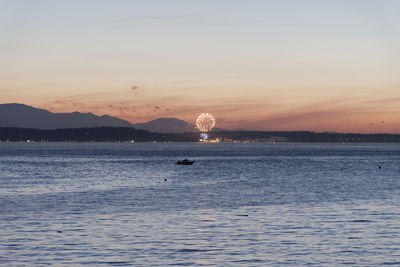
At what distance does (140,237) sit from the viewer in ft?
129

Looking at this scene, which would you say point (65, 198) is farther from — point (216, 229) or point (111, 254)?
point (111, 254)

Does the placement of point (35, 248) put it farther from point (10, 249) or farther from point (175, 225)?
point (175, 225)

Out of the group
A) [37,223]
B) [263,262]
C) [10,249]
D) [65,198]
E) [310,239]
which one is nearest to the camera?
[263,262]

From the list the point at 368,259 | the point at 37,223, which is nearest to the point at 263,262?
the point at 368,259

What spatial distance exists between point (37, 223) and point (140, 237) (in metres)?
10.5

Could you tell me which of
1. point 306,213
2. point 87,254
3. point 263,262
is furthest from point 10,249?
point 306,213

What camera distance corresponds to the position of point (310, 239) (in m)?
38.8

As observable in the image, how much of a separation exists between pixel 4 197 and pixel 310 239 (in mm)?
41140

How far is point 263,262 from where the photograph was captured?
32344 millimetres

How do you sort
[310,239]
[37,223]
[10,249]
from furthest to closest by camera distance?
1. [37,223]
2. [310,239]
3. [10,249]

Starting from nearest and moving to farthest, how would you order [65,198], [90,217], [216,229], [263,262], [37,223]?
[263,262]
[216,229]
[37,223]
[90,217]
[65,198]

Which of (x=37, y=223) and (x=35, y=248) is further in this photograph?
(x=37, y=223)

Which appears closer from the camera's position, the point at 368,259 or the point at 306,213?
the point at 368,259

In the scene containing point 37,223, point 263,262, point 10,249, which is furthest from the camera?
point 37,223
